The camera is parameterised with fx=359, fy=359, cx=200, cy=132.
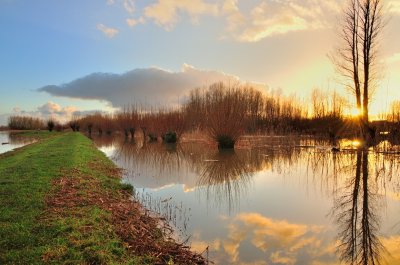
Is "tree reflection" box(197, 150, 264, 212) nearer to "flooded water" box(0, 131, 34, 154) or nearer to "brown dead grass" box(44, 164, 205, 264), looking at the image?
"brown dead grass" box(44, 164, 205, 264)

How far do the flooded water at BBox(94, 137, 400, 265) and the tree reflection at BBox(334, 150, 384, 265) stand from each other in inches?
0.5

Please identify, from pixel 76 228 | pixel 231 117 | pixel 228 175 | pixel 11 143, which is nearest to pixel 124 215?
pixel 76 228

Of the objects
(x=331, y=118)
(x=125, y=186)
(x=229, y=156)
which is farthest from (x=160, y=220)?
(x=331, y=118)

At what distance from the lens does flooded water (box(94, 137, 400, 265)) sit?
4.89 meters

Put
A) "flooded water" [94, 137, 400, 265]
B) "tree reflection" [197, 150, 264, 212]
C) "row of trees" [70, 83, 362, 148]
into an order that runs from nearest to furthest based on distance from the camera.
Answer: "flooded water" [94, 137, 400, 265] < "tree reflection" [197, 150, 264, 212] < "row of trees" [70, 83, 362, 148]

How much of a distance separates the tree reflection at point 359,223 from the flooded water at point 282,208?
0.04 ft

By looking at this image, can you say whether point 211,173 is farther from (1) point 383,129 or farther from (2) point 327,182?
(1) point 383,129

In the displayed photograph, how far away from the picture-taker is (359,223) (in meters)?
6.06

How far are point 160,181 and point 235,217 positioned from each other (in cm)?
466

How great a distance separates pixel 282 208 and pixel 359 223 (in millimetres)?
1569

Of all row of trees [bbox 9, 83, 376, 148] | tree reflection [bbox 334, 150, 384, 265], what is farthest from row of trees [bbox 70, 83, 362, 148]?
tree reflection [bbox 334, 150, 384, 265]

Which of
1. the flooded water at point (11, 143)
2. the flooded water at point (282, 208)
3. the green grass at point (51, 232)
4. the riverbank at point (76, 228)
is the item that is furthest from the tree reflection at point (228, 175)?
the flooded water at point (11, 143)

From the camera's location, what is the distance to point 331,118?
26.8 meters

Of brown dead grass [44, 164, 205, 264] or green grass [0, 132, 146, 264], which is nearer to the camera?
green grass [0, 132, 146, 264]
